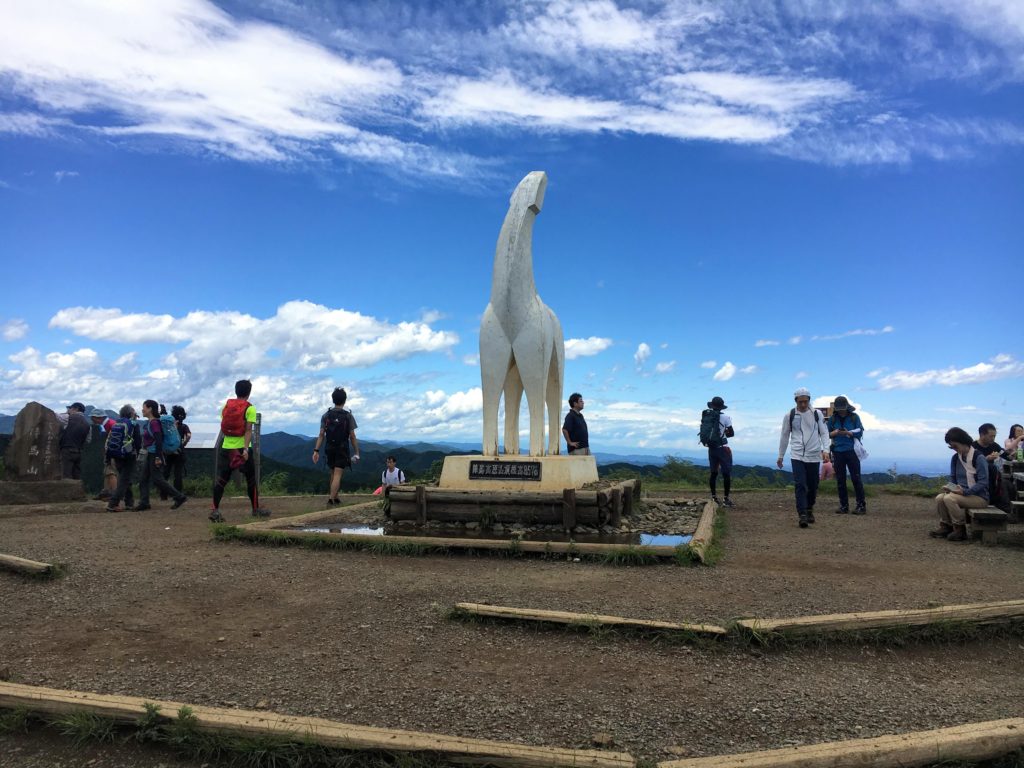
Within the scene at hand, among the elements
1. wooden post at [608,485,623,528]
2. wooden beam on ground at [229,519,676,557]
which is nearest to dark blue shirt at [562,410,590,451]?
wooden post at [608,485,623,528]

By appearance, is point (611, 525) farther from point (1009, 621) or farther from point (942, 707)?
point (942, 707)

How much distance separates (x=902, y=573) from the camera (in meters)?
6.18

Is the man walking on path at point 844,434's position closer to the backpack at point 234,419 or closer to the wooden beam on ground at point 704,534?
the wooden beam on ground at point 704,534

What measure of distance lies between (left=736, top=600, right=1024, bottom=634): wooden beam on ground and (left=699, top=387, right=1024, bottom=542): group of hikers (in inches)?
156

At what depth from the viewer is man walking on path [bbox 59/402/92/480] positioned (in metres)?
11.7

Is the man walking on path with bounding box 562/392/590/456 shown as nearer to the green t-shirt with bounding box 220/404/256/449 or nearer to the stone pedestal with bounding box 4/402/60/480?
the green t-shirt with bounding box 220/404/256/449

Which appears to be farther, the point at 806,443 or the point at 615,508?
the point at 806,443

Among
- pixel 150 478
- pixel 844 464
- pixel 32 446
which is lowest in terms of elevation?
pixel 150 478

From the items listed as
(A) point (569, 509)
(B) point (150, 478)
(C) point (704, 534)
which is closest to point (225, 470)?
(B) point (150, 478)

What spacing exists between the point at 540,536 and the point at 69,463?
879cm

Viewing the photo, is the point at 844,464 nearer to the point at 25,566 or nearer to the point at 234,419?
the point at 234,419

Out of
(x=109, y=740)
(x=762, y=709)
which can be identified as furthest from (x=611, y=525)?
(x=109, y=740)

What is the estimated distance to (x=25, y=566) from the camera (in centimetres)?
589

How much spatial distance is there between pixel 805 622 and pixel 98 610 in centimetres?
472
